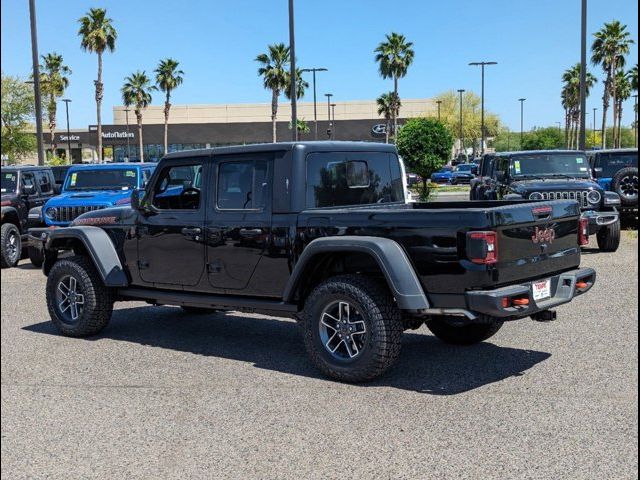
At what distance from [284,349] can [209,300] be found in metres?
0.87

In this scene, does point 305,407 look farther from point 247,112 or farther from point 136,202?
point 247,112

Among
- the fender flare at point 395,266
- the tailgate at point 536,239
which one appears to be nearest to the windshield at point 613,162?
the tailgate at point 536,239

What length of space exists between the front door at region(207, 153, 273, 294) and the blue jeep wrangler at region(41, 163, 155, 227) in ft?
23.4

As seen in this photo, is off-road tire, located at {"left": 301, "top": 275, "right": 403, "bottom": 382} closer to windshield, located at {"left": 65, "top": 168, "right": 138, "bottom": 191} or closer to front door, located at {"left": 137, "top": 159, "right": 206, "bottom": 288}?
front door, located at {"left": 137, "top": 159, "right": 206, "bottom": 288}

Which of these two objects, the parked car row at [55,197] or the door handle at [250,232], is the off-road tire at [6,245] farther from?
the door handle at [250,232]

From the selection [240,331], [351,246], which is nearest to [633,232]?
[240,331]

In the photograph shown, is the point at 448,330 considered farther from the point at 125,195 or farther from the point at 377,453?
the point at 125,195

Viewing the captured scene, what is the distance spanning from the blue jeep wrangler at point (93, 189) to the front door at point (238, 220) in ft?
23.4

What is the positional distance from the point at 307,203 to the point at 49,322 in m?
3.75

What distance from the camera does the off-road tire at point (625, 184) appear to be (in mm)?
16297

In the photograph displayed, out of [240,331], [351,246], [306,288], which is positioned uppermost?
[351,246]

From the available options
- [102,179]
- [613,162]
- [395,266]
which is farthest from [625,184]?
[395,266]

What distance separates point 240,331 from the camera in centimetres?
778

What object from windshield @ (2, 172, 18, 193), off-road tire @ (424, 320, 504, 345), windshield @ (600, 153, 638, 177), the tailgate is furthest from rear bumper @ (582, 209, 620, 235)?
windshield @ (2, 172, 18, 193)
